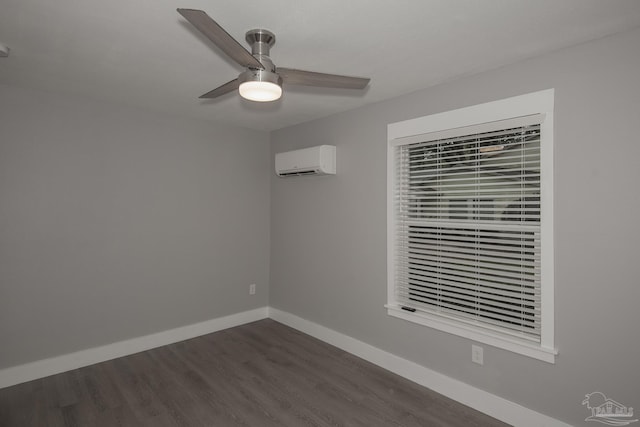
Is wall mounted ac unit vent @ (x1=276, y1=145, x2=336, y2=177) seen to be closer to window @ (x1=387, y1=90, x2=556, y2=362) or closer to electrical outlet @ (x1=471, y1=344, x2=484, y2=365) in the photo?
window @ (x1=387, y1=90, x2=556, y2=362)

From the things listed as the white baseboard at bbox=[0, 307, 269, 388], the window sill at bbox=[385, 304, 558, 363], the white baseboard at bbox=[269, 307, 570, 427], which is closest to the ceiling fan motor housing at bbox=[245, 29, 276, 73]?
the window sill at bbox=[385, 304, 558, 363]

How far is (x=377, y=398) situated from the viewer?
274cm

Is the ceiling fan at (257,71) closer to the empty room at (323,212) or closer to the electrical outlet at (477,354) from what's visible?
the empty room at (323,212)

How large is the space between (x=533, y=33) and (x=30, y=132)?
3.84 meters

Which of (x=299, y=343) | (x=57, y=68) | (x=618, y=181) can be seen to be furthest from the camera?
(x=299, y=343)

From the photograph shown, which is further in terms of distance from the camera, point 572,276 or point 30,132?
point 30,132

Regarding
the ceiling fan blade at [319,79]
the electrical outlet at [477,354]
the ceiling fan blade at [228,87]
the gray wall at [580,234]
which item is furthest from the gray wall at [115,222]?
the electrical outlet at [477,354]

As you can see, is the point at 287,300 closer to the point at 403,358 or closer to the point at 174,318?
the point at 174,318

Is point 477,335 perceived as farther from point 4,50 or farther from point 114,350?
point 4,50

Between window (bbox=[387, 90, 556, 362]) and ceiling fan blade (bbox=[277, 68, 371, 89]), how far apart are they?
3.77 feet

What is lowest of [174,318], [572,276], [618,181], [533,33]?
[174,318]

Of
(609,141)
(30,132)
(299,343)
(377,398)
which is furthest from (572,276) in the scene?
(30,132)

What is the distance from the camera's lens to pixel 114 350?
343cm

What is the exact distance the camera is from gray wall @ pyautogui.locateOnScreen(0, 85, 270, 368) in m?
2.97
